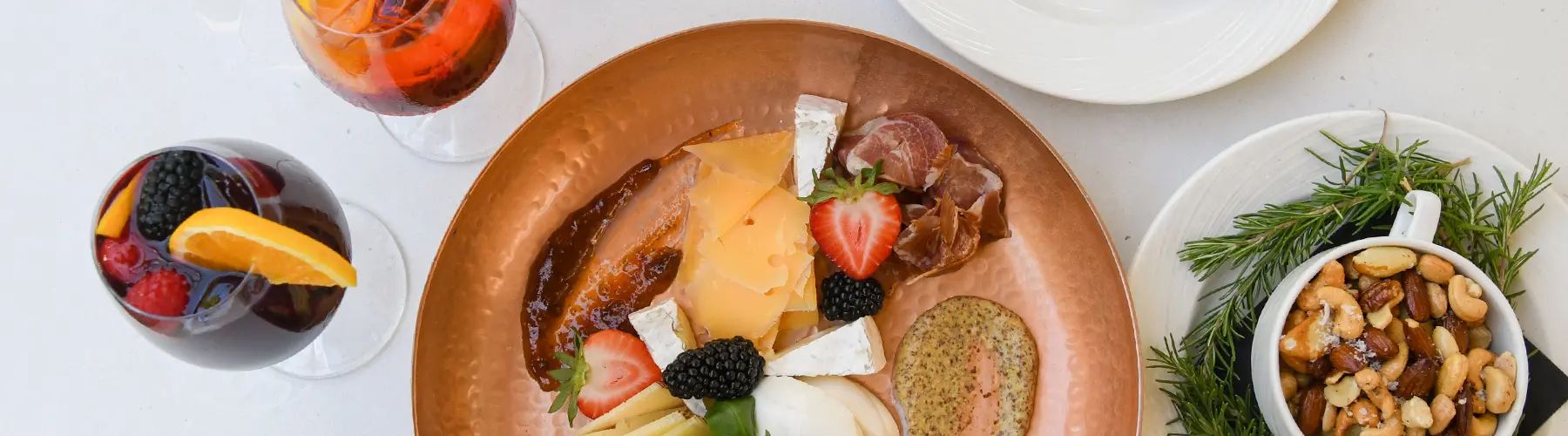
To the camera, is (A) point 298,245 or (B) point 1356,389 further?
(B) point 1356,389

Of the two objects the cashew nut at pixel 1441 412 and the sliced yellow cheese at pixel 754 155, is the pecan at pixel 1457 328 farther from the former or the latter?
the sliced yellow cheese at pixel 754 155

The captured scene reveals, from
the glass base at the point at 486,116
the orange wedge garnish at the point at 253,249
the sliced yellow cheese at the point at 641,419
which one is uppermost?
the glass base at the point at 486,116

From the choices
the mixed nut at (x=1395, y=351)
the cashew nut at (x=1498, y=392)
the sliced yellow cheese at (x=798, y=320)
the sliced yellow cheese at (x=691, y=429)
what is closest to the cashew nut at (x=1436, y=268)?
the mixed nut at (x=1395, y=351)

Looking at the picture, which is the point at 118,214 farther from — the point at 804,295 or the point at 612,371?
the point at 804,295

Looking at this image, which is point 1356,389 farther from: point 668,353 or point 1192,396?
point 668,353

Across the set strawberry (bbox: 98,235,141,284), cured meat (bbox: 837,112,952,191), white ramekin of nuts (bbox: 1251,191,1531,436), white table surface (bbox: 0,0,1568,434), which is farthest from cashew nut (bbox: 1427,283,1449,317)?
strawberry (bbox: 98,235,141,284)

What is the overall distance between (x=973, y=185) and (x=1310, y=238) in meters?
0.39

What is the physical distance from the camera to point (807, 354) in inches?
42.1

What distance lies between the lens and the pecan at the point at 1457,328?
3.20 ft

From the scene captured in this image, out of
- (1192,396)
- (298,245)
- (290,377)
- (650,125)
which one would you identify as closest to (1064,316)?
(1192,396)

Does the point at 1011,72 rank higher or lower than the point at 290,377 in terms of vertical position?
higher

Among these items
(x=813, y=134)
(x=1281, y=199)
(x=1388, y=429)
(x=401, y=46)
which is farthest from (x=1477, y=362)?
(x=401, y=46)

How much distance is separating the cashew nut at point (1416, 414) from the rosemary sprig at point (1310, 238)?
0.14 meters

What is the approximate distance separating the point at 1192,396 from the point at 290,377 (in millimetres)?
1110
